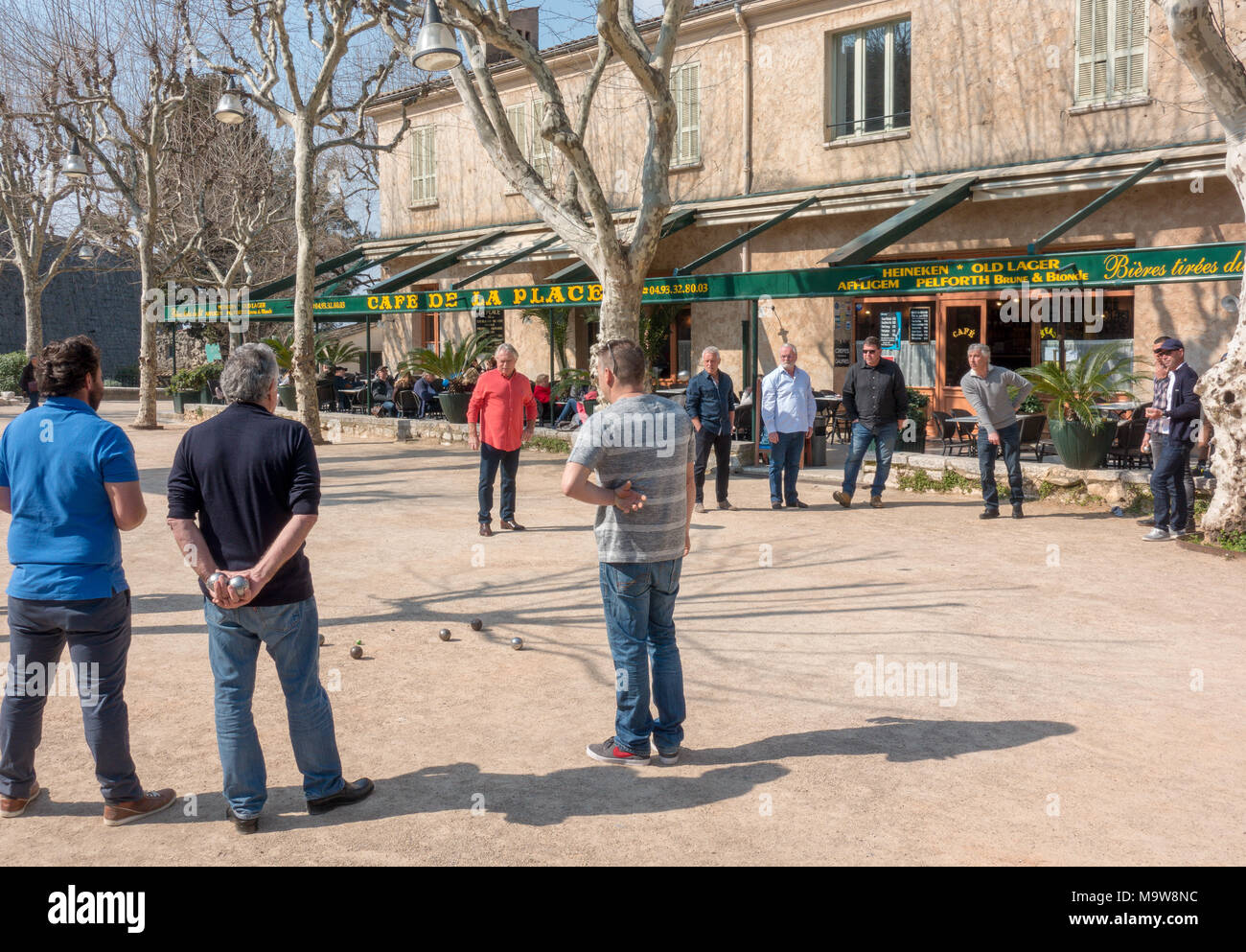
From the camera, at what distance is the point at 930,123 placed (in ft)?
54.5

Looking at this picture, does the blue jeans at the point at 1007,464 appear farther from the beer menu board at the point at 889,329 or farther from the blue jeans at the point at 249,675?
the blue jeans at the point at 249,675

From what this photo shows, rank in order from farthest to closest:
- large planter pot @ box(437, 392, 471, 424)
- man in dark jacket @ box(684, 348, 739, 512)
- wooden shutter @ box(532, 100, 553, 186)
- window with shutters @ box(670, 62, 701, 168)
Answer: wooden shutter @ box(532, 100, 553, 186) → window with shutters @ box(670, 62, 701, 168) → large planter pot @ box(437, 392, 471, 424) → man in dark jacket @ box(684, 348, 739, 512)

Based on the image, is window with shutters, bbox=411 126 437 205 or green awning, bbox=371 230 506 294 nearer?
green awning, bbox=371 230 506 294

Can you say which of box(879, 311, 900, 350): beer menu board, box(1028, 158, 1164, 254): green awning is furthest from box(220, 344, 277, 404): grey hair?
box(879, 311, 900, 350): beer menu board

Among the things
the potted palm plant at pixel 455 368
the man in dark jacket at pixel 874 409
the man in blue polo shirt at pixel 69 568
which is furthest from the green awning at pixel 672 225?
the man in blue polo shirt at pixel 69 568

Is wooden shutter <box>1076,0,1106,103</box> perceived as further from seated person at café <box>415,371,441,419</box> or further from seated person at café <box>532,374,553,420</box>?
seated person at café <box>415,371,441,419</box>

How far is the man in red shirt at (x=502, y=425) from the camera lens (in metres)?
10.4

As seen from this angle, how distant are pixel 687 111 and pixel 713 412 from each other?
9.83m

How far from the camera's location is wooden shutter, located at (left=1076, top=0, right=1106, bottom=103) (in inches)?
591

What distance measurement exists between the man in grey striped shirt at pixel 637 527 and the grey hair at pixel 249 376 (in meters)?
1.21

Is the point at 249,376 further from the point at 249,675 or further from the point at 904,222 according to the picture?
the point at 904,222

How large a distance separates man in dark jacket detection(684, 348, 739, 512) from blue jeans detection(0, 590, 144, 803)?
7.48m

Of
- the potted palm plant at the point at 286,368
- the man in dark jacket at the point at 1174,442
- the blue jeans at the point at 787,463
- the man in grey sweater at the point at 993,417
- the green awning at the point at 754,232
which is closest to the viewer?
the man in dark jacket at the point at 1174,442
